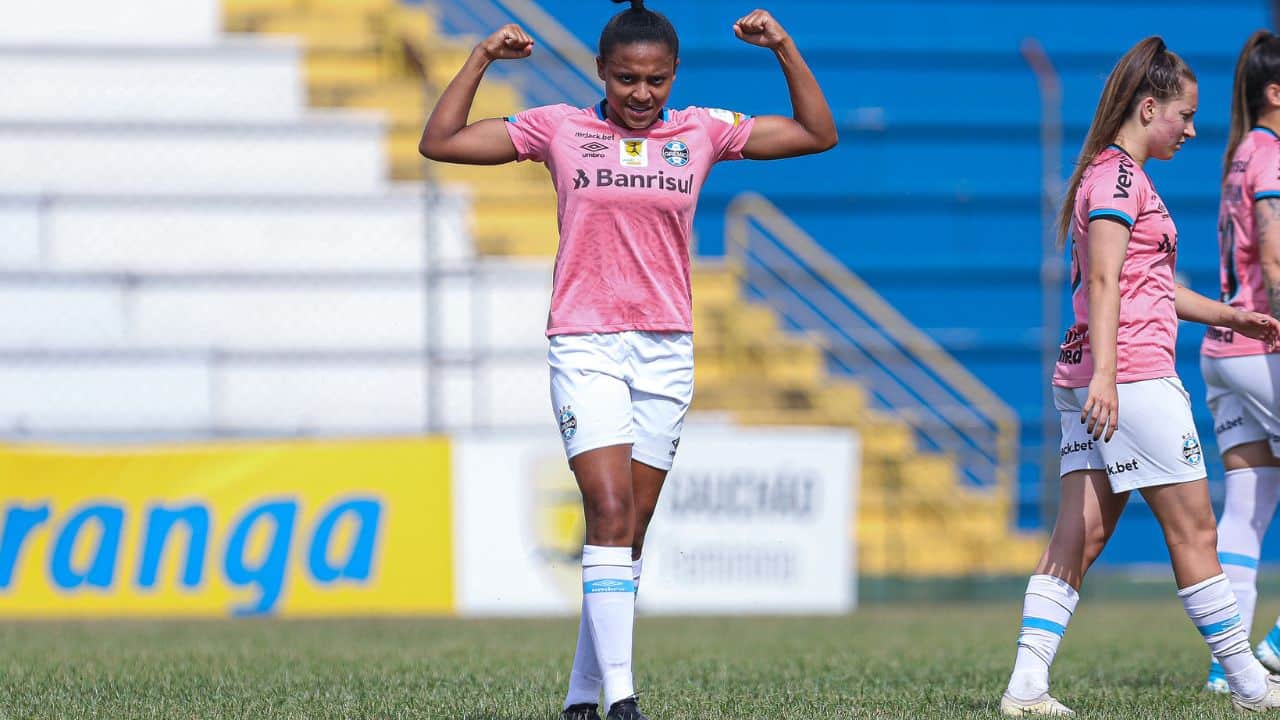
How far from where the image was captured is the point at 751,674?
20.9ft

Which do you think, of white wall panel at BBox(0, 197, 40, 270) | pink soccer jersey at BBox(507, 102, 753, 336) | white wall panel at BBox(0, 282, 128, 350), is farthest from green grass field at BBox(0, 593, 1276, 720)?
white wall panel at BBox(0, 197, 40, 270)

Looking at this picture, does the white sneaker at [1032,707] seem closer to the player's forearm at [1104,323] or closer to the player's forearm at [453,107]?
the player's forearm at [1104,323]

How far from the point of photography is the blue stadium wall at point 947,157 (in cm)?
1712

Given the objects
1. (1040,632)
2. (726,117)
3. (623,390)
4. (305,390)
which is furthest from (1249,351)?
(305,390)

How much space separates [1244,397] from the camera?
230 inches

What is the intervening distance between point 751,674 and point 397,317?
A: 7.74 m

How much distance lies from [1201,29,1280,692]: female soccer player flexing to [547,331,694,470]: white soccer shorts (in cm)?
213

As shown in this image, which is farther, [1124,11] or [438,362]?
[1124,11]

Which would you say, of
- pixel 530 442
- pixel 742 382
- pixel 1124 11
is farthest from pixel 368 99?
pixel 1124 11

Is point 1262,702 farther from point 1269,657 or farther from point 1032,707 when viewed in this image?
point 1269,657


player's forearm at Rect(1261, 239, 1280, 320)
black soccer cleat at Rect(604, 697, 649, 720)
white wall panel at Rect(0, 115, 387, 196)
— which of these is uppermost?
white wall panel at Rect(0, 115, 387, 196)

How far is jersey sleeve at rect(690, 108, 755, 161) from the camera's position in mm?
4824

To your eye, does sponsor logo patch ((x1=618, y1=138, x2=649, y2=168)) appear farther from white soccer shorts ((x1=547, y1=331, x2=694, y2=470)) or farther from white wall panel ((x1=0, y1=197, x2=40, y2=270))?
white wall panel ((x1=0, y1=197, x2=40, y2=270))

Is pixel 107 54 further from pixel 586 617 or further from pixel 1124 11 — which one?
pixel 586 617
